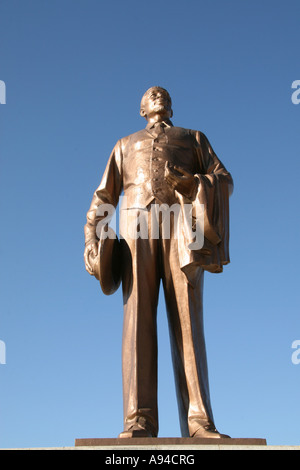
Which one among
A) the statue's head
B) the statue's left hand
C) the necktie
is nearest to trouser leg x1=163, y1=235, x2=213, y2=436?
the statue's left hand

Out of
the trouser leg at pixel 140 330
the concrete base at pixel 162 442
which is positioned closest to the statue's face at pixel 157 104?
the trouser leg at pixel 140 330

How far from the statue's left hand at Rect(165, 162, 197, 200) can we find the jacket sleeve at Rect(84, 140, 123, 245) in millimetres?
770

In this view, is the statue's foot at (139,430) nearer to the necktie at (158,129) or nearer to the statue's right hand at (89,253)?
the statue's right hand at (89,253)

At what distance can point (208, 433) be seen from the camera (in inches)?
219

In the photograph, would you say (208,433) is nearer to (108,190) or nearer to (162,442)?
(162,442)

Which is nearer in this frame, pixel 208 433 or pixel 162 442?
pixel 162 442

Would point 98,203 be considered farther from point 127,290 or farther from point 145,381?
point 145,381

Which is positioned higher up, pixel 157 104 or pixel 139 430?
pixel 157 104

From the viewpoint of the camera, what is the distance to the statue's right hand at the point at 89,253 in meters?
6.52

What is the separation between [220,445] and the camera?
507 centimetres

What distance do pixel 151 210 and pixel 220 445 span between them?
99.8 inches

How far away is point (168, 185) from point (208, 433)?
2551 millimetres

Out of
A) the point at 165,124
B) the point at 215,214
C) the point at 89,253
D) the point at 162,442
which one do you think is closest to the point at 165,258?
the point at 215,214

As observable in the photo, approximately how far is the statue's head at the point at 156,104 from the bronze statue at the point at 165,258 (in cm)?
30
